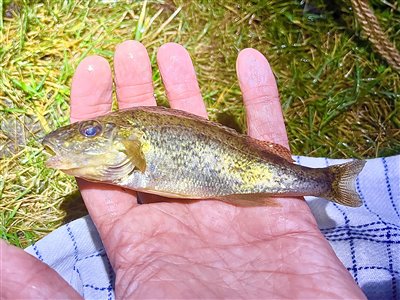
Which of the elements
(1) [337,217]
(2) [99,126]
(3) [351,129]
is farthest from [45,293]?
(3) [351,129]

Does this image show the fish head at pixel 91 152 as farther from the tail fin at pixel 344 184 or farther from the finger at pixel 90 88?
the tail fin at pixel 344 184

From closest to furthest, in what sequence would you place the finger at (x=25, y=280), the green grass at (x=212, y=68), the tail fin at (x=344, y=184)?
the finger at (x=25, y=280), the tail fin at (x=344, y=184), the green grass at (x=212, y=68)

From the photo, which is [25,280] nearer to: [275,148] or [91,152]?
[91,152]

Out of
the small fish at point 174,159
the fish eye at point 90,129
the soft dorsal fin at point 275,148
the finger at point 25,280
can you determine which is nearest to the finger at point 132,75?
the small fish at point 174,159

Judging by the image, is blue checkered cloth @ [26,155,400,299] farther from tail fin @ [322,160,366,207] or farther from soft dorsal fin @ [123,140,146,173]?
soft dorsal fin @ [123,140,146,173]

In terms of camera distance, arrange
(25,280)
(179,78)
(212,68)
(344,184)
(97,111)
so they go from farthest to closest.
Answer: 1. (212,68)
2. (179,78)
3. (97,111)
4. (344,184)
5. (25,280)

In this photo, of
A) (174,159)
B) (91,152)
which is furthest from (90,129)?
(174,159)

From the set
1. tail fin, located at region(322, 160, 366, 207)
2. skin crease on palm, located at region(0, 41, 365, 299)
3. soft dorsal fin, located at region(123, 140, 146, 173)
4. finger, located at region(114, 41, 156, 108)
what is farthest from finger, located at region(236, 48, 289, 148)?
soft dorsal fin, located at region(123, 140, 146, 173)
